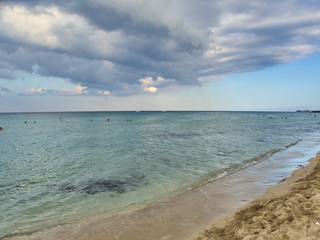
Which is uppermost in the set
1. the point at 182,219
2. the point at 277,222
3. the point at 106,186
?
the point at 277,222

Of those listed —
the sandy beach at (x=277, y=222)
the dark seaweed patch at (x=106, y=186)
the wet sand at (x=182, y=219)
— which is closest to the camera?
the sandy beach at (x=277, y=222)

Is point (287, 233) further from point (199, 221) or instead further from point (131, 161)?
point (131, 161)

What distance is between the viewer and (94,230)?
7.21m

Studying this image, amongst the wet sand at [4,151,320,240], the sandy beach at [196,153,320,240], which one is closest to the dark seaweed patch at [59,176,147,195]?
the wet sand at [4,151,320,240]

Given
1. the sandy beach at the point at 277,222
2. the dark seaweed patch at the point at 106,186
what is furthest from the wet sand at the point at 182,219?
the dark seaweed patch at the point at 106,186

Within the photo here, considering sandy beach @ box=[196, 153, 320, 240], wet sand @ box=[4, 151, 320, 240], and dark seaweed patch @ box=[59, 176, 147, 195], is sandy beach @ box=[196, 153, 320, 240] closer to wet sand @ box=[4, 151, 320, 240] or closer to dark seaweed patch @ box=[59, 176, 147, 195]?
wet sand @ box=[4, 151, 320, 240]

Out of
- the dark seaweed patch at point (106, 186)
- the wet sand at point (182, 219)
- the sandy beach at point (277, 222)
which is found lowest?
the dark seaweed patch at point (106, 186)

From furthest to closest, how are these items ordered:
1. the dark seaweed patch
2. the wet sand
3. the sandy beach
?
the dark seaweed patch < the wet sand < the sandy beach

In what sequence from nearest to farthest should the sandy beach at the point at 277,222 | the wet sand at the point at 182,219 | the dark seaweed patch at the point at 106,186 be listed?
the sandy beach at the point at 277,222
the wet sand at the point at 182,219
the dark seaweed patch at the point at 106,186

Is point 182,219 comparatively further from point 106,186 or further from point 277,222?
point 106,186

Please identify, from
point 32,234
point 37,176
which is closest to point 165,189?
point 32,234

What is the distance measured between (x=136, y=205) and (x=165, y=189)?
2455mm

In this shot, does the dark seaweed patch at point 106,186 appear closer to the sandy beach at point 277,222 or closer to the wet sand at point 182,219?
the wet sand at point 182,219

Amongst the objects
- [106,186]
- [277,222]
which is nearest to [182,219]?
[277,222]
